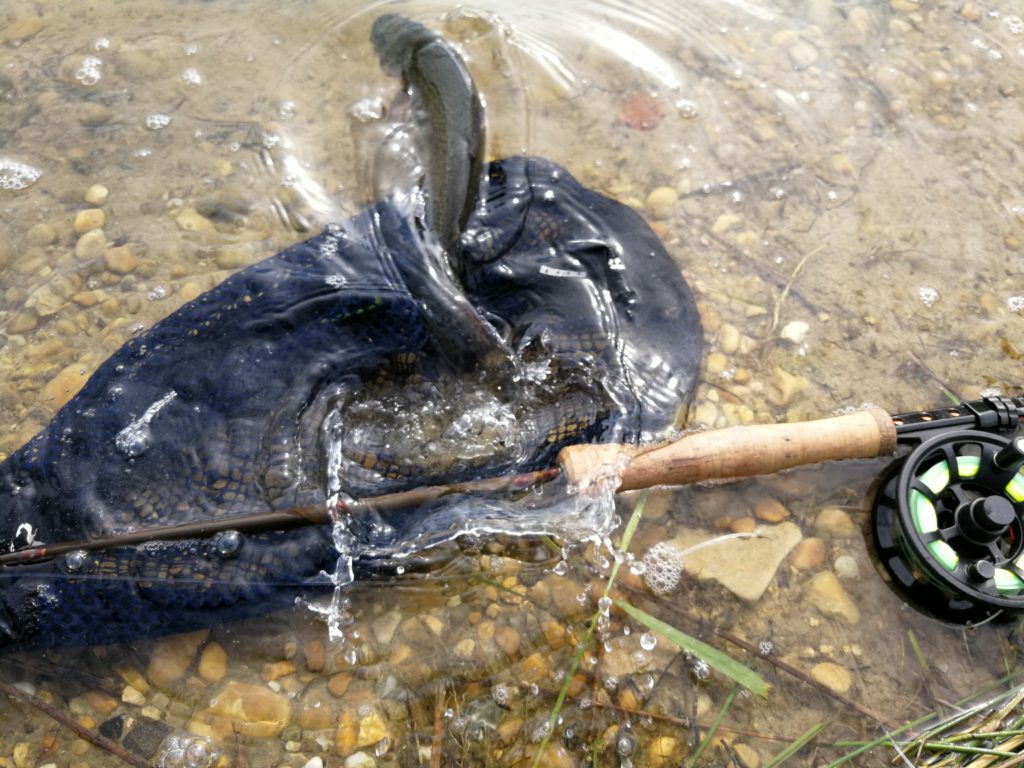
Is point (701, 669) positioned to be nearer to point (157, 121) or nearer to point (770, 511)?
point (770, 511)

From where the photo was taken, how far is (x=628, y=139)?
14.1 ft

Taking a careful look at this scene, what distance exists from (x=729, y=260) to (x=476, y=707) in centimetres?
238

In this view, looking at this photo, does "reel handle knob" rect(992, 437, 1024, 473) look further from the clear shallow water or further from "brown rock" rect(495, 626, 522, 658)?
"brown rock" rect(495, 626, 522, 658)

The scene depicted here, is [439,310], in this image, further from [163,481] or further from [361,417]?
[163,481]

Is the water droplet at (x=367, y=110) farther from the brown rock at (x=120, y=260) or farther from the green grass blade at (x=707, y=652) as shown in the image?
the green grass blade at (x=707, y=652)

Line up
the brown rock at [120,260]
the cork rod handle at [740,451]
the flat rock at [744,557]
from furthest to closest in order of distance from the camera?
the brown rock at [120,260] < the flat rock at [744,557] < the cork rod handle at [740,451]

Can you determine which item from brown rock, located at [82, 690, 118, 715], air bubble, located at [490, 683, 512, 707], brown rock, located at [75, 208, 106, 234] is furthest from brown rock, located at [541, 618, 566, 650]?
brown rock, located at [75, 208, 106, 234]

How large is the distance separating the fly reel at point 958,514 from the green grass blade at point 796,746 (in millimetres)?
625

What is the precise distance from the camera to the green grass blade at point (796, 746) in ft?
8.56

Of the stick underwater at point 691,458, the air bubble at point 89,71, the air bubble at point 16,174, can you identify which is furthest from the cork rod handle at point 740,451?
the air bubble at point 89,71

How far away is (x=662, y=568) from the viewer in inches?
117

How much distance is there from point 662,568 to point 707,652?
334 mm

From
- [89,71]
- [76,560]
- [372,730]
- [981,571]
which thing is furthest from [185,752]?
[89,71]

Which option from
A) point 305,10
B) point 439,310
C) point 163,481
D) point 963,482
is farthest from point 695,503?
point 305,10
